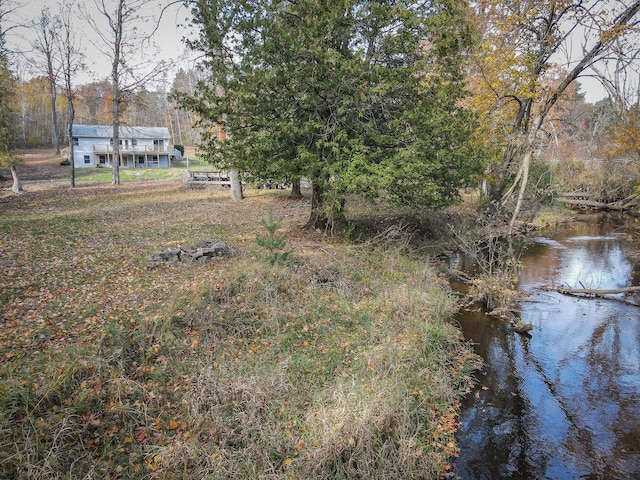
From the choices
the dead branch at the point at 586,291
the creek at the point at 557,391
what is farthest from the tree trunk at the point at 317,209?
the dead branch at the point at 586,291

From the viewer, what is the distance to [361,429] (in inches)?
211

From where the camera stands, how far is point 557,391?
280 inches

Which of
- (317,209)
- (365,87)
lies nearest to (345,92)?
(365,87)

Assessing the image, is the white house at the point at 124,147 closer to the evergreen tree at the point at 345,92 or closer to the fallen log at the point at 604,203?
the evergreen tree at the point at 345,92

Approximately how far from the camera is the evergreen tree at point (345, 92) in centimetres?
1076

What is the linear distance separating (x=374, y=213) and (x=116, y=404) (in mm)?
14061

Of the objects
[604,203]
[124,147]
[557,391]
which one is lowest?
[557,391]

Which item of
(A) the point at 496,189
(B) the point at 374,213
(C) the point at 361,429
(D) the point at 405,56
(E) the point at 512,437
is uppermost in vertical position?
(D) the point at 405,56

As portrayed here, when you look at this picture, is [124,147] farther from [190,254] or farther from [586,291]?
[586,291]

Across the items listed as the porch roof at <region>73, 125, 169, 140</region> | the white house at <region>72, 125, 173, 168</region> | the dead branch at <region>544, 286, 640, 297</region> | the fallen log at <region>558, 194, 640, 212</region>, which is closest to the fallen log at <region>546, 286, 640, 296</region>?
the dead branch at <region>544, 286, 640, 297</region>

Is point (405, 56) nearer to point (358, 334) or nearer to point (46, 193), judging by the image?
point (358, 334)

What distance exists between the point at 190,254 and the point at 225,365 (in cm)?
519

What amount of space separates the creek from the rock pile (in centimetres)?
680

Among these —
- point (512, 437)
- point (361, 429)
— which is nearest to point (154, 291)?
point (361, 429)
